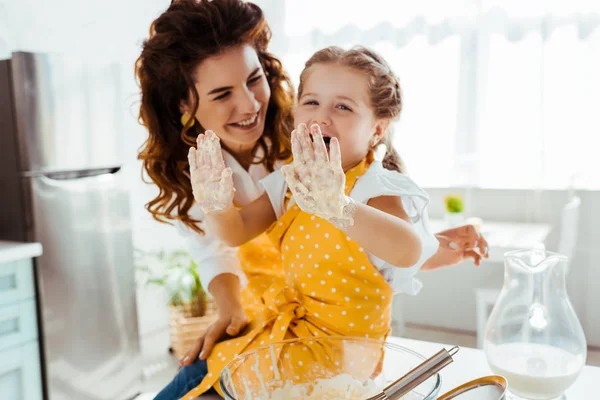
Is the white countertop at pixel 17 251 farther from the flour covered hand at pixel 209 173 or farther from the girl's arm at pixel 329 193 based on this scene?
the girl's arm at pixel 329 193

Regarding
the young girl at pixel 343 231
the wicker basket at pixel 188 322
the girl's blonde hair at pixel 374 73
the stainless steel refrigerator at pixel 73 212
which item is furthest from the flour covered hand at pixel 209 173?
the wicker basket at pixel 188 322

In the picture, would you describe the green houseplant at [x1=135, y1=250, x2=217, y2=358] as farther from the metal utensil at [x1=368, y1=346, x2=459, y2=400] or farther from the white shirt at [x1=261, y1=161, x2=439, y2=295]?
the metal utensil at [x1=368, y1=346, x2=459, y2=400]

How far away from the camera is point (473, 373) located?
0.85m

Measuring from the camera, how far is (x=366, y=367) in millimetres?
691

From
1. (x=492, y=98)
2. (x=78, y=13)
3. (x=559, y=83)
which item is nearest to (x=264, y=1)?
(x=78, y=13)

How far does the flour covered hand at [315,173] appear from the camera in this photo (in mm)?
578

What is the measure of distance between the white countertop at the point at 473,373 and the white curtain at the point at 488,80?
7.87 feet

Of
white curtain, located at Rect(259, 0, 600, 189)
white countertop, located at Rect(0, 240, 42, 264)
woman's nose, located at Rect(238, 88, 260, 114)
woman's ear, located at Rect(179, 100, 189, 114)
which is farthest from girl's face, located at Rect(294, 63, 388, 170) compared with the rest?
white curtain, located at Rect(259, 0, 600, 189)

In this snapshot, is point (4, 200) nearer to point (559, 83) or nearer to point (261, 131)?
point (261, 131)

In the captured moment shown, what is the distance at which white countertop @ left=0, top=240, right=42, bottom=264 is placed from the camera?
77.6 inches

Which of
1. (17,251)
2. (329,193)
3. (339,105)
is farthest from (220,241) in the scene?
(17,251)

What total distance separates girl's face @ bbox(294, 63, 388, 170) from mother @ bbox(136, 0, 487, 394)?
149 mm

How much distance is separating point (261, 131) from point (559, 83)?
2543mm

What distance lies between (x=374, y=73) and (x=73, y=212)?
1.82 meters
